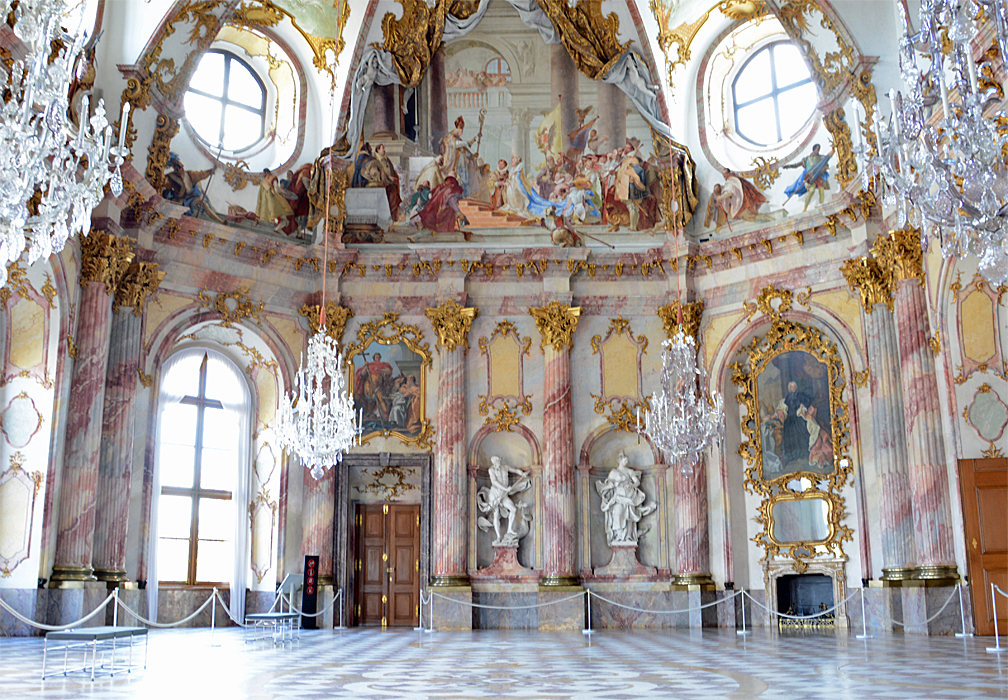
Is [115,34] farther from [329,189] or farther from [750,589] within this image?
[750,589]

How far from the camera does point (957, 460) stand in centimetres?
1370

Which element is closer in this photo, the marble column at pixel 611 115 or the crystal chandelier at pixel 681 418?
the crystal chandelier at pixel 681 418

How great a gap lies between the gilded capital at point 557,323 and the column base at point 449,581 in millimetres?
4467

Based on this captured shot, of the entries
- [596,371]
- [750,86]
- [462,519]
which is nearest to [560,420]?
[596,371]

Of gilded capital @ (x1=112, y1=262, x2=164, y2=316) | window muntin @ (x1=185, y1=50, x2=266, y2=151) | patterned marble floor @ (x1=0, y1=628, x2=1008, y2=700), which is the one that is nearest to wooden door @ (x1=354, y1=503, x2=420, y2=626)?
Answer: patterned marble floor @ (x1=0, y1=628, x2=1008, y2=700)

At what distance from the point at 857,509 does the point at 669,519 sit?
3.25 metres

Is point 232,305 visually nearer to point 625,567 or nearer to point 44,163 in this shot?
point 625,567

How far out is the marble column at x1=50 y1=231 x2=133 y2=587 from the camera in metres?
13.7

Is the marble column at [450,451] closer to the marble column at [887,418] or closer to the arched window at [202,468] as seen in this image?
the arched window at [202,468]

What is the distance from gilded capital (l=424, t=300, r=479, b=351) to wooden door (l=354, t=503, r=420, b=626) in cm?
314

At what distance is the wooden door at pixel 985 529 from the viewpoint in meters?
13.1

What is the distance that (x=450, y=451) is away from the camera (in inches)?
677

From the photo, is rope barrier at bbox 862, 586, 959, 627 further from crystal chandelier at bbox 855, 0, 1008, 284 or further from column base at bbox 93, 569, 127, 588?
column base at bbox 93, 569, 127, 588

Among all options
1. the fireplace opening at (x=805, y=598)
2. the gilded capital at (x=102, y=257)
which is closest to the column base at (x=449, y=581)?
the fireplace opening at (x=805, y=598)
